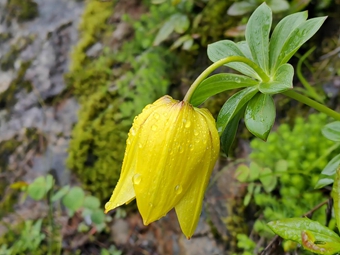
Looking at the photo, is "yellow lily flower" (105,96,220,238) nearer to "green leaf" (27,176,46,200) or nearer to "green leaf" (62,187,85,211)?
"green leaf" (62,187,85,211)

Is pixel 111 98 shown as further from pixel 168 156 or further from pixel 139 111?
pixel 168 156

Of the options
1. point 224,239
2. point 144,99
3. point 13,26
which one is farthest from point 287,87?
point 13,26

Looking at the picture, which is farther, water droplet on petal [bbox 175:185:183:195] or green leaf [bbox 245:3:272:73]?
green leaf [bbox 245:3:272:73]

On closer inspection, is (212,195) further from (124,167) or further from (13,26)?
(13,26)

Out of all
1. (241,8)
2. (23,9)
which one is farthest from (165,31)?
(23,9)

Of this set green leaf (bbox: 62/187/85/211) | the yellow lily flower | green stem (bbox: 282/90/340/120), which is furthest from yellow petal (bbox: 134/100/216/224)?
green leaf (bbox: 62/187/85/211)

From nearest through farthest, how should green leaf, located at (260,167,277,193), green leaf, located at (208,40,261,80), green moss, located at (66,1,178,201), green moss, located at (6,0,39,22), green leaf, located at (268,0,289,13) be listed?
green leaf, located at (208,40,261,80)
green leaf, located at (260,167,277,193)
green leaf, located at (268,0,289,13)
green moss, located at (66,1,178,201)
green moss, located at (6,0,39,22)

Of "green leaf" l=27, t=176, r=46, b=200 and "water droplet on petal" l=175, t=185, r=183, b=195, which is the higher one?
"water droplet on petal" l=175, t=185, r=183, b=195
